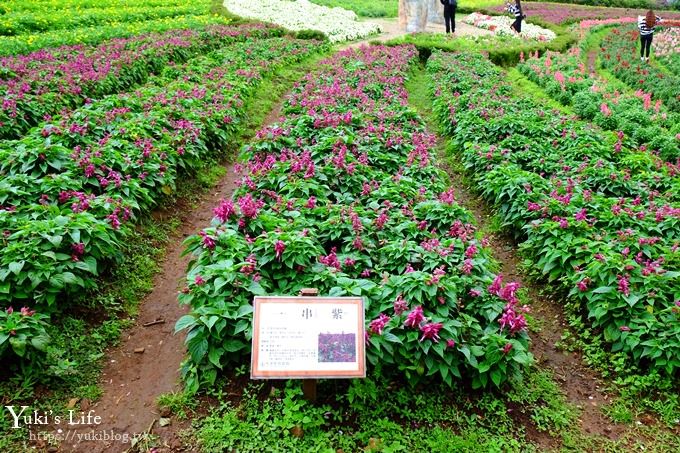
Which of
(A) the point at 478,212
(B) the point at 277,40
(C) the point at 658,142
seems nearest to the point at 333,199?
(A) the point at 478,212

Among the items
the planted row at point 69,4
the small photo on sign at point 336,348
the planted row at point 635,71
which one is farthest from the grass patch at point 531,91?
the planted row at point 69,4

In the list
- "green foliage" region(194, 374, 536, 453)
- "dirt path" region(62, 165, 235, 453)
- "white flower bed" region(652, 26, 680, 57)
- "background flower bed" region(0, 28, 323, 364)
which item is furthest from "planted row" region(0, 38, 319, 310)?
"white flower bed" region(652, 26, 680, 57)

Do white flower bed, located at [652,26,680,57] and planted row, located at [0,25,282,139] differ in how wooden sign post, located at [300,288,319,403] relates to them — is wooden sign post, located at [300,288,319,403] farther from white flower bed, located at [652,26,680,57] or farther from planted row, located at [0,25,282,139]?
white flower bed, located at [652,26,680,57]

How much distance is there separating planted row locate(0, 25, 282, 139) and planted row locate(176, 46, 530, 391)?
4.93m

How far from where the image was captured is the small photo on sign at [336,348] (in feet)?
13.3

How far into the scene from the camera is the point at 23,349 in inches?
176

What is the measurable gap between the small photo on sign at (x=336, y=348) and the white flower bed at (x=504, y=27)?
2817cm

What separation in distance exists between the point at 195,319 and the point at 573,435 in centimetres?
353

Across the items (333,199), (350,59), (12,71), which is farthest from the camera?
(350,59)

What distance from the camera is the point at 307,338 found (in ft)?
13.4

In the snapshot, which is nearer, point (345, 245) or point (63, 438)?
point (63, 438)

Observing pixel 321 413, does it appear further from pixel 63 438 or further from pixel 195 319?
pixel 63 438

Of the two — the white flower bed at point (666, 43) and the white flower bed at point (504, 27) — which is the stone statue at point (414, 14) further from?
the white flower bed at point (666, 43)

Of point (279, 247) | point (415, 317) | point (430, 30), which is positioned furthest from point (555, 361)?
point (430, 30)
